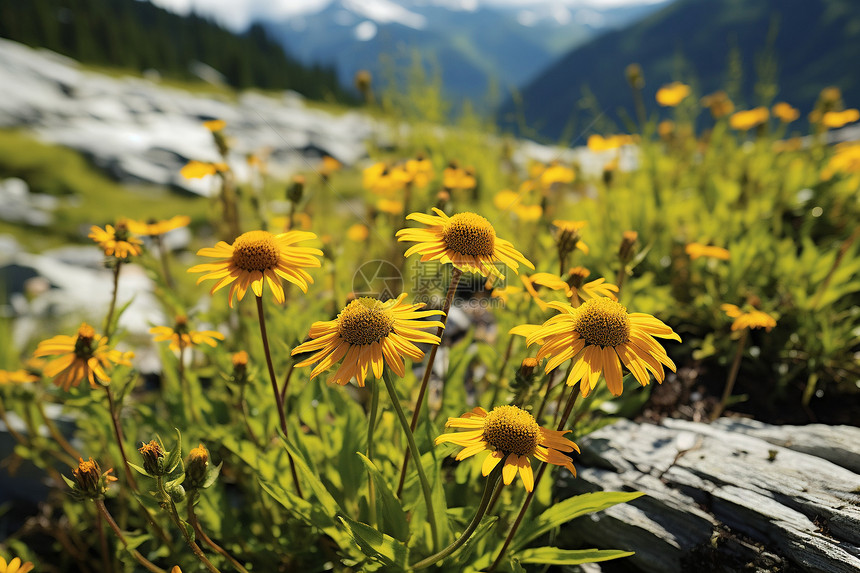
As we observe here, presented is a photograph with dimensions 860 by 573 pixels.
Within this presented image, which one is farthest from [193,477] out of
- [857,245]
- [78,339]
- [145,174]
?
[145,174]

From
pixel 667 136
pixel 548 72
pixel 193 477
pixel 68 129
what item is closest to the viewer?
pixel 193 477

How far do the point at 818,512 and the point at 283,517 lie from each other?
170 centimetres

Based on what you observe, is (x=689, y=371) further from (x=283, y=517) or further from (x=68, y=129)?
(x=68, y=129)

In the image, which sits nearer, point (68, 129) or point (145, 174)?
point (145, 174)

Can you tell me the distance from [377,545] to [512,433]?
0.46m

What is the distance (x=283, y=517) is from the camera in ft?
5.76

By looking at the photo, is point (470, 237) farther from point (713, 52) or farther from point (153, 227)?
point (713, 52)

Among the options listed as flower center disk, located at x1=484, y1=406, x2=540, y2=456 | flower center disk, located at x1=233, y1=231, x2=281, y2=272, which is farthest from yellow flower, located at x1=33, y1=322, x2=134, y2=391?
flower center disk, located at x1=484, y1=406, x2=540, y2=456

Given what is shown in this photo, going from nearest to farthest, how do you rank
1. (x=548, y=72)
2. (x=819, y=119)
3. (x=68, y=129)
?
1. (x=819, y=119)
2. (x=68, y=129)
3. (x=548, y=72)

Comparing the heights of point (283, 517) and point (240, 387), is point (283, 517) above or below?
below

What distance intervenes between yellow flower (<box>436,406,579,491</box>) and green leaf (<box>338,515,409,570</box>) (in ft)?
1.11


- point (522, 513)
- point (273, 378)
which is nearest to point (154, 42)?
point (273, 378)

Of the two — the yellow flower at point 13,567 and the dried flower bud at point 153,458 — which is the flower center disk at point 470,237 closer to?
the dried flower bud at point 153,458

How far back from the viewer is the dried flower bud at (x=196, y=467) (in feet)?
3.49
